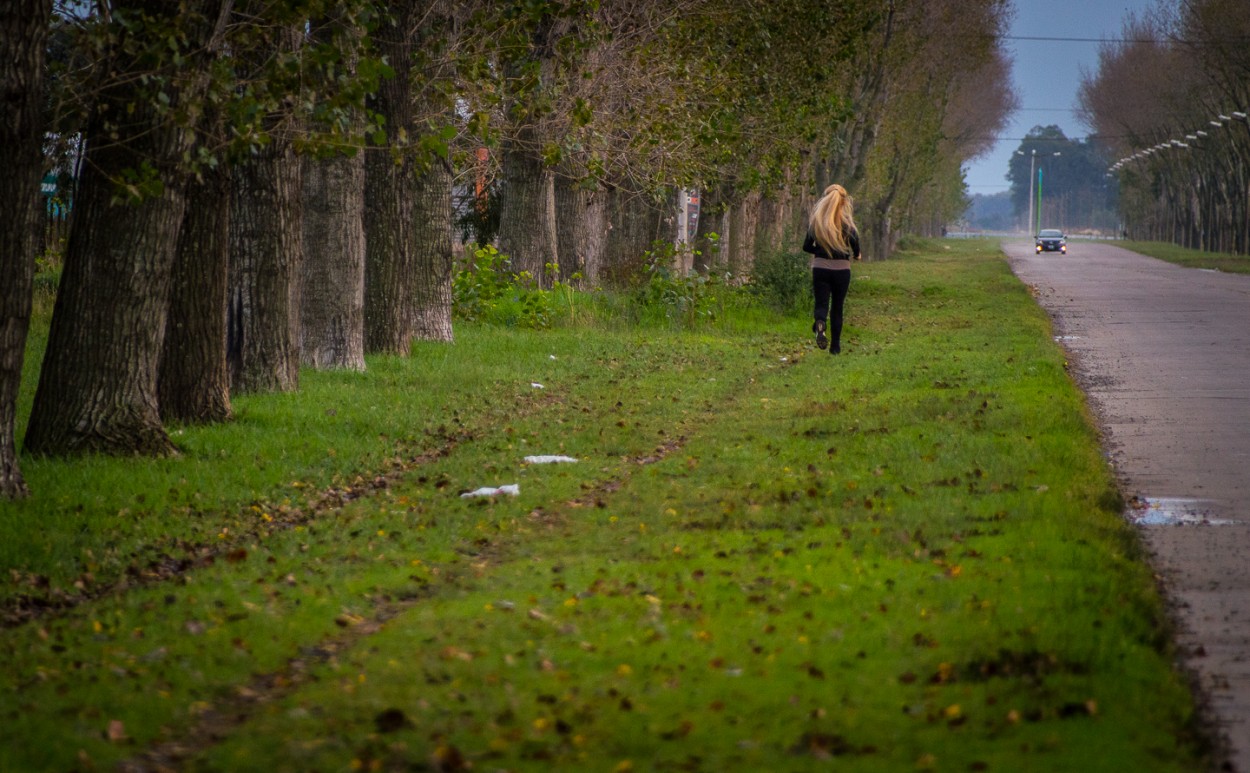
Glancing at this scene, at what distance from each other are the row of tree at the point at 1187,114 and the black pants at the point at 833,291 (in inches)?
1780

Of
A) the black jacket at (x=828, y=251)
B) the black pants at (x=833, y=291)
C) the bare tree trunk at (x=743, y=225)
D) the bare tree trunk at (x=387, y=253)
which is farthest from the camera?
the bare tree trunk at (x=743, y=225)

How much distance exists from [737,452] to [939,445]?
4.74ft

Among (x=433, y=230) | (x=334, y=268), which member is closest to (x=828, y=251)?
(x=433, y=230)

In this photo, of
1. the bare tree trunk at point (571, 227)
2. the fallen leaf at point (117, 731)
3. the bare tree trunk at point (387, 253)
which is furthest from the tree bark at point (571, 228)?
the fallen leaf at point (117, 731)

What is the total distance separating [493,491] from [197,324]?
11.2 ft

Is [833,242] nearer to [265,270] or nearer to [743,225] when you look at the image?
[265,270]

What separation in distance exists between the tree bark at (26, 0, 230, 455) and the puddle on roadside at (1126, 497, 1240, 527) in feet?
20.5

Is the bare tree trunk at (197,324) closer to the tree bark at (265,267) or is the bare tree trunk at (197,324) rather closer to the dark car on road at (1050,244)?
the tree bark at (265,267)

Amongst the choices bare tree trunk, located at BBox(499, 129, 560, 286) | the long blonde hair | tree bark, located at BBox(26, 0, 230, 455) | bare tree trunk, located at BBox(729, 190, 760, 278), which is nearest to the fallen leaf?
tree bark, located at BBox(26, 0, 230, 455)

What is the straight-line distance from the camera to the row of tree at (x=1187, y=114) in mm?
59219

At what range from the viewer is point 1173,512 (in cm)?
853

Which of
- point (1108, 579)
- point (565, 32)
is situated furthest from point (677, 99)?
point (1108, 579)

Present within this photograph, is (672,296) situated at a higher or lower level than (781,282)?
lower

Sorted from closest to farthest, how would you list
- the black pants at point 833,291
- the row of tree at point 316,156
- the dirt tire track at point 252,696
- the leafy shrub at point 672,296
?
the dirt tire track at point 252,696 < the row of tree at point 316,156 < the black pants at point 833,291 < the leafy shrub at point 672,296
